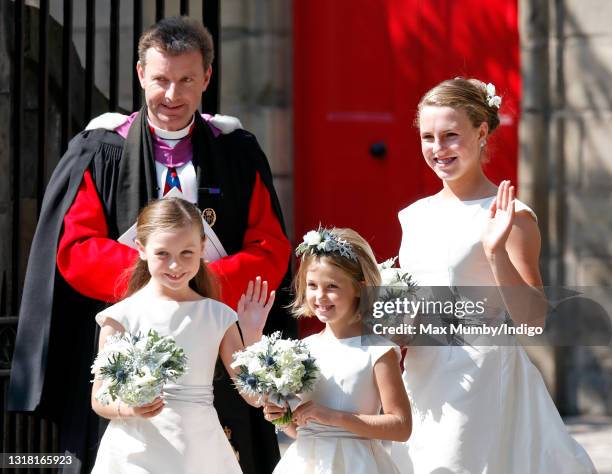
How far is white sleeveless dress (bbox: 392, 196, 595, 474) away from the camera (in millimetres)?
4219

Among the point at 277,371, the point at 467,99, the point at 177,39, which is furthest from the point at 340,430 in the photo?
the point at 177,39

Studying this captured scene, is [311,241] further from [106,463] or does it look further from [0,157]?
[0,157]

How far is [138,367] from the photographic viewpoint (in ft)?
13.1

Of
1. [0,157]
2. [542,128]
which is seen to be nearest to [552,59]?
[542,128]

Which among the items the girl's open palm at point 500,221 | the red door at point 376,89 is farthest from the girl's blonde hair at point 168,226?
the red door at point 376,89

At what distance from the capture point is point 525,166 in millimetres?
7961

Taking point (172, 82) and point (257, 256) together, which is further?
point (257, 256)

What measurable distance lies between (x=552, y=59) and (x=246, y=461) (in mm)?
3924

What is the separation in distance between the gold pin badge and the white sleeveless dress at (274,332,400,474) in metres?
0.65

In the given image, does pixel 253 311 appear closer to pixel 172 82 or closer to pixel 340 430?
pixel 340 430

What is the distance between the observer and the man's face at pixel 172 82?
4570 mm

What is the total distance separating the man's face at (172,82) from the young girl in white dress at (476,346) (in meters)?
0.77

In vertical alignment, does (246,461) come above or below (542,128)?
below

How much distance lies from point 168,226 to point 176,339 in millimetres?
353
